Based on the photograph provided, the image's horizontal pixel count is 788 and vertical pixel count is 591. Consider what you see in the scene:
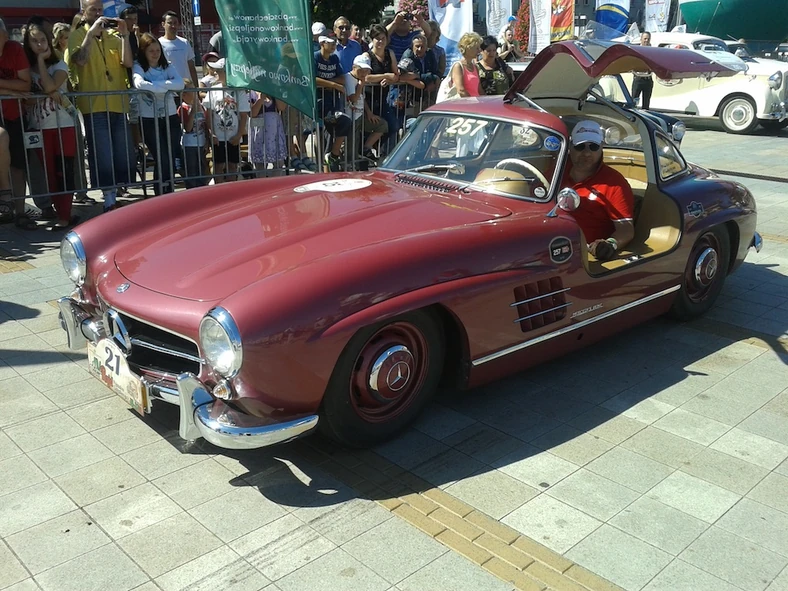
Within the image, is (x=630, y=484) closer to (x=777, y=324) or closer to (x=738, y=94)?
(x=777, y=324)

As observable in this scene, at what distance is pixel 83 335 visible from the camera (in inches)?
163

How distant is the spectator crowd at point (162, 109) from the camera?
7.50 m

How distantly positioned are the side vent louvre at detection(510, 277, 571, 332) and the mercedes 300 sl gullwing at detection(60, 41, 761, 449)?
0.01 m

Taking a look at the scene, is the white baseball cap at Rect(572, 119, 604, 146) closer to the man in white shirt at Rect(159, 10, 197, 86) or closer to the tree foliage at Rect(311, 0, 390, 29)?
the man in white shirt at Rect(159, 10, 197, 86)

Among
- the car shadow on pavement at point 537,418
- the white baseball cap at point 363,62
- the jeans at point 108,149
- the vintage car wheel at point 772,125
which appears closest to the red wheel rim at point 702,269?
the car shadow on pavement at point 537,418

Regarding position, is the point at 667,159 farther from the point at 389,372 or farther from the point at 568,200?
the point at 389,372

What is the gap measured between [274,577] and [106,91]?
616cm

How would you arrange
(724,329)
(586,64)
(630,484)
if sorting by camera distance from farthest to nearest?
(724,329) < (586,64) < (630,484)

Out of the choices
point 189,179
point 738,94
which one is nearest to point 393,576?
point 189,179

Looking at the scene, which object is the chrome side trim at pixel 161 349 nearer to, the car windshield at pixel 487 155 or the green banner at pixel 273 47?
the car windshield at pixel 487 155

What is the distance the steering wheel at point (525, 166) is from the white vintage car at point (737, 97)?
11.3 metres

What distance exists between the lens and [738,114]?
15812 millimetres

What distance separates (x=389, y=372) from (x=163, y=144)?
5.90m

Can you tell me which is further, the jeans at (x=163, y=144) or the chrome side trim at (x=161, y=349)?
the jeans at (x=163, y=144)
